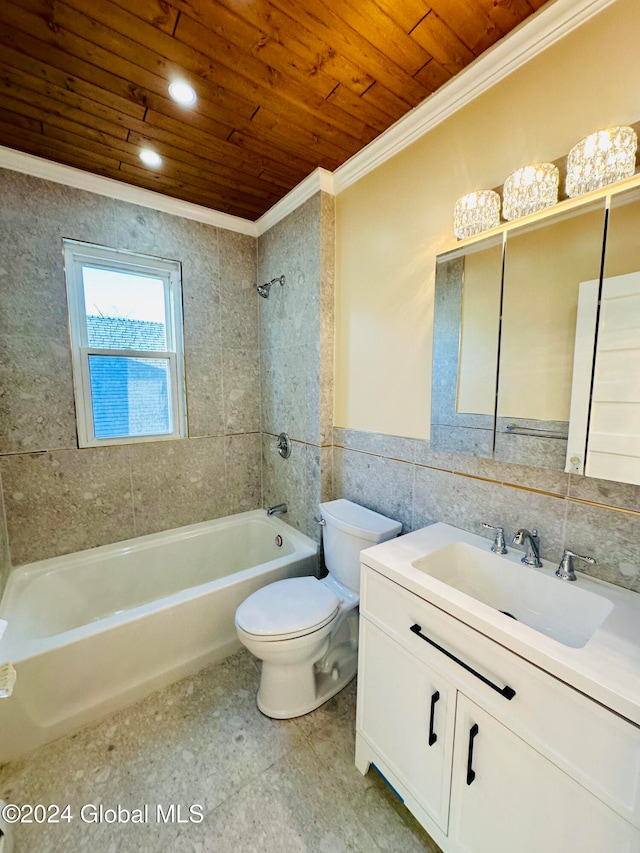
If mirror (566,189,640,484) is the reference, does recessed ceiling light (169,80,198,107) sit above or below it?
above

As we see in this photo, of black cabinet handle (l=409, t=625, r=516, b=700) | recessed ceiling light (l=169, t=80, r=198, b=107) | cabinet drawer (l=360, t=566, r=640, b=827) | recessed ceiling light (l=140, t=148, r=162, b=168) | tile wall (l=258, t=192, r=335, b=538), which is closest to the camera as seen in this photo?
cabinet drawer (l=360, t=566, r=640, b=827)

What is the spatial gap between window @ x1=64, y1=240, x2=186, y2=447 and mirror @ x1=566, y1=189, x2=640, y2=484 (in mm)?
2131

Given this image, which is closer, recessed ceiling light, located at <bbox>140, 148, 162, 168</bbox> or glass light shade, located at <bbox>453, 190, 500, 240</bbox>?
glass light shade, located at <bbox>453, 190, 500, 240</bbox>

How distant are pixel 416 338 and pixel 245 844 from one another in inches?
73.6

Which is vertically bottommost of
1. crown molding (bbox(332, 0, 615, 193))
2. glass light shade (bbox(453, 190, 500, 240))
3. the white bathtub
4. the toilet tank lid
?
the white bathtub

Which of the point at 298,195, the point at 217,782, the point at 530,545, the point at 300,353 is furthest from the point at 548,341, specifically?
Result: the point at 217,782

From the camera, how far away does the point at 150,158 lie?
5.61 ft

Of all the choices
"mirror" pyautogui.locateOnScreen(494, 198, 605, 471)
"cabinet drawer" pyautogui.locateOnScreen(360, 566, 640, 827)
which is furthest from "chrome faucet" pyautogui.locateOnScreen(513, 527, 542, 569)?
"cabinet drawer" pyautogui.locateOnScreen(360, 566, 640, 827)

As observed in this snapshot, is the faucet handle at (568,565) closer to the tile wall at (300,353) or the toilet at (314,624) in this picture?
the toilet at (314,624)

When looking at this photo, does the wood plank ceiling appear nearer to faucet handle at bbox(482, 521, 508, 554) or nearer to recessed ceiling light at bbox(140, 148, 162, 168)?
recessed ceiling light at bbox(140, 148, 162, 168)

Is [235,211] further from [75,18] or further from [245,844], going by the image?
[245,844]

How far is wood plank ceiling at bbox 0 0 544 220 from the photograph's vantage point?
103 cm

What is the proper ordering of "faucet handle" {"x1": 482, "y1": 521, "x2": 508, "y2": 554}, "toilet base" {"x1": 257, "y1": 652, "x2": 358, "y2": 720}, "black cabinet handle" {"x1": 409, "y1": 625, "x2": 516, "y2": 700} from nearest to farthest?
"black cabinet handle" {"x1": 409, "y1": 625, "x2": 516, "y2": 700}, "faucet handle" {"x1": 482, "y1": 521, "x2": 508, "y2": 554}, "toilet base" {"x1": 257, "y1": 652, "x2": 358, "y2": 720}

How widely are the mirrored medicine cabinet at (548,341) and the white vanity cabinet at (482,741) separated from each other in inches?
23.4
